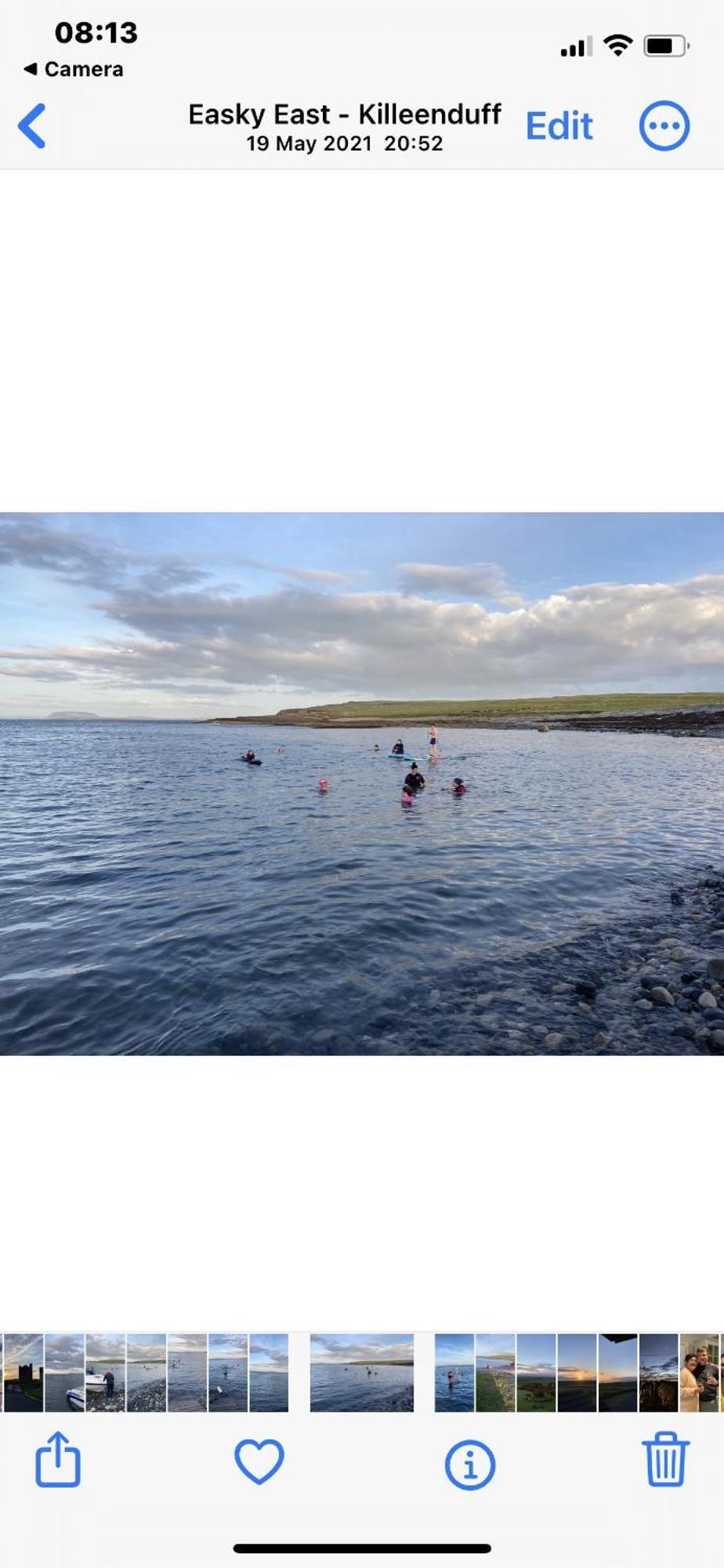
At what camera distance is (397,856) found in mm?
12344

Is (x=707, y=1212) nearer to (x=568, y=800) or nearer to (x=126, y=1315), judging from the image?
(x=126, y=1315)

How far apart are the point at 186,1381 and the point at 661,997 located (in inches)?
200

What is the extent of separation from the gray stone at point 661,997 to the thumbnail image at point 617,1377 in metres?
3.26

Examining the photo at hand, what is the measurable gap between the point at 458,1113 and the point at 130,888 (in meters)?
8.11

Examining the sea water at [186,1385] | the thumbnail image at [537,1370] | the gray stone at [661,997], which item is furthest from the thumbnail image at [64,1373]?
the gray stone at [661,997]

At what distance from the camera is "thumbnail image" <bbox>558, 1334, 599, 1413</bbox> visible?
2.89 m

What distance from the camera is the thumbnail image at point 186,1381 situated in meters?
2.95

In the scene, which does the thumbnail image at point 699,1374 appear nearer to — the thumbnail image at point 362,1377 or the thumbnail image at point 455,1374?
the thumbnail image at point 455,1374

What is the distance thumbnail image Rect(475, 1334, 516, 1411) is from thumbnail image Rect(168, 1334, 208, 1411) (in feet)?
4.90
